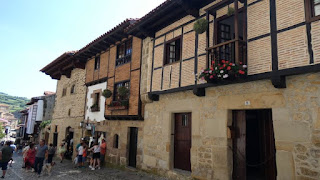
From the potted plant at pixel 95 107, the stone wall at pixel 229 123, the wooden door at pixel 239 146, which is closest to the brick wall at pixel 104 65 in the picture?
the potted plant at pixel 95 107

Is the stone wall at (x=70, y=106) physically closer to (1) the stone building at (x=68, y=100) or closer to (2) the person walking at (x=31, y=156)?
(1) the stone building at (x=68, y=100)

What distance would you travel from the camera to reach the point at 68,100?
1678 cm

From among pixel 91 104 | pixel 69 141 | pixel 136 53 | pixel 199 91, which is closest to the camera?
pixel 199 91

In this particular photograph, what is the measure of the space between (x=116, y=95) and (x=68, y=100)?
683cm

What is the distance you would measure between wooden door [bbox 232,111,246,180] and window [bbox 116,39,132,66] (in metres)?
6.68

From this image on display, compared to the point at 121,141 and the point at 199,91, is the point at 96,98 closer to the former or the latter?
the point at 121,141

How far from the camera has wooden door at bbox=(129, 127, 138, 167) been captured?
10.4 metres

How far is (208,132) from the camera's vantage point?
6.80m

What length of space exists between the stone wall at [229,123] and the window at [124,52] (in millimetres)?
3471

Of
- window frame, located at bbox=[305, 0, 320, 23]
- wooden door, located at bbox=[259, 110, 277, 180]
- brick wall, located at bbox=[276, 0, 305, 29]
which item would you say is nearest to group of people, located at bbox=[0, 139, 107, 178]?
wooden door, located at bbox=[259, 110, 277, 180]

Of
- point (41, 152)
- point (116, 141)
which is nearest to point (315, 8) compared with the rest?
point (116, 141)

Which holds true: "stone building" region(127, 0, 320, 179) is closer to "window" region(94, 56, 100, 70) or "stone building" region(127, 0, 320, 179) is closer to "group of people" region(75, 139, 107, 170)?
"group of people" region(75, 139, 107, 170)

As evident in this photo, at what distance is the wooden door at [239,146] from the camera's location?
6.32 meters

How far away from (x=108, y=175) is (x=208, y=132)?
512 centimetres
